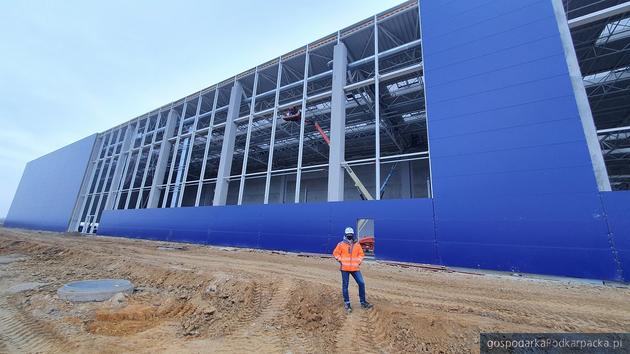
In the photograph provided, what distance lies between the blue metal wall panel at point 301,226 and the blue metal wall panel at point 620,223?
5321 mm

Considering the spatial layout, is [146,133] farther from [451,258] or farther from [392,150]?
[451,258]

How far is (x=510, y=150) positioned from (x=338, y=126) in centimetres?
855

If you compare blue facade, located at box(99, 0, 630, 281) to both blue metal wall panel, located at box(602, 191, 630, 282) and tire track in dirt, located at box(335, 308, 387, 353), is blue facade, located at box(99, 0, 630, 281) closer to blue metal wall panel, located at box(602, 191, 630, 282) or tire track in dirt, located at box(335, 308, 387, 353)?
blue metal wall panel, located at box(602, 191, 630, 282)

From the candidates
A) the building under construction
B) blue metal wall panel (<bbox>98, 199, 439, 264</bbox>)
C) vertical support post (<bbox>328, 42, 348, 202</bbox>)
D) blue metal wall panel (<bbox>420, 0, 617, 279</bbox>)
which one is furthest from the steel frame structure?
blue metal wall panel (<bbox>420, 0, 617, 279</bbox>)

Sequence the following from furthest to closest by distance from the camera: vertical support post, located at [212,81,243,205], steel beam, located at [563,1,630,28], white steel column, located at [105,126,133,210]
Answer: white steel column, located at [105,126,133,210]
vertical support post, located at [212,81,243,205]
steel beam, located at [563,1,630,28]

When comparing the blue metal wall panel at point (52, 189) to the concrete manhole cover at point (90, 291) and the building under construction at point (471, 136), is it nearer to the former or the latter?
the building under construction at point (471, 136)

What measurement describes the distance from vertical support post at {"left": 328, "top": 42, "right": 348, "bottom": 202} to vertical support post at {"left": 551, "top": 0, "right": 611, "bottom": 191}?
10.0 metres

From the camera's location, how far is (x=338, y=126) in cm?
1590

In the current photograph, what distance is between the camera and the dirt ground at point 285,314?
4.01 m

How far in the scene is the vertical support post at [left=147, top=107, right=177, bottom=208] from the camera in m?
25.0

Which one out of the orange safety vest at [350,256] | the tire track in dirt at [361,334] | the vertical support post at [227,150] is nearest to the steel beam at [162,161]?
the vertical support post at [227,150]

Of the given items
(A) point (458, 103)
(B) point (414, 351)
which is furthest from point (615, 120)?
(B) point (414, 351)

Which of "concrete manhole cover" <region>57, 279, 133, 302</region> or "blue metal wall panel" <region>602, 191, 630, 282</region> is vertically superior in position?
"blue metal wall panel" <region>602, 191, 630, 282</region>

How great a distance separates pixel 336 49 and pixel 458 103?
29.8ft
